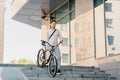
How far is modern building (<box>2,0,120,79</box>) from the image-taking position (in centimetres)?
1136

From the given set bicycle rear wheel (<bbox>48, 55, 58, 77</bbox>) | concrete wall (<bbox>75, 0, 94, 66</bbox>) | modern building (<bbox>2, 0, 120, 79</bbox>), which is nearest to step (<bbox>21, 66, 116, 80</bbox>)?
bicycle rear wheel (<bbox>48, 55, 58, 77</bbox>)

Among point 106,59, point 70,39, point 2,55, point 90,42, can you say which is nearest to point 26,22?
point 2,55

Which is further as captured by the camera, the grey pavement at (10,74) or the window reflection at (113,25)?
the window reflection at (113,25)

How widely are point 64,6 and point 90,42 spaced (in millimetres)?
5246

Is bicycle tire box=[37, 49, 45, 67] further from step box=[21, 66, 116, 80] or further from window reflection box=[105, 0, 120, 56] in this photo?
window reflection box=[105, 0, 120, 56]

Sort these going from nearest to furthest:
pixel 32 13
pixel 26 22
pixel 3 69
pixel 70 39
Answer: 1. pixel 3 69
2. pixel 70 39
3. pixel 32 13
4. pixel 26 22

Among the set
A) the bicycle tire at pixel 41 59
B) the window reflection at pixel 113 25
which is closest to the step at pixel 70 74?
the bicycle tire at pixel 41 59

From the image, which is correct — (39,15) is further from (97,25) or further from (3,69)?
(3,69)

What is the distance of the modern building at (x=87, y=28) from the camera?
447 inches

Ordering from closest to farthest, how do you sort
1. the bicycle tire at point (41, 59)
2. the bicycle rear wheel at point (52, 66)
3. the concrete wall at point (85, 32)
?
the bicycle rear wheel at point (52, 66)
the bicycle tire at point (41, 59)
the concrete wall at point (85, 32)

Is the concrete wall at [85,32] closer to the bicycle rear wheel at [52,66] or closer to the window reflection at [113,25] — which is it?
the window reflection at [113,25]

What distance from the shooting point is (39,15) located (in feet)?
70.8

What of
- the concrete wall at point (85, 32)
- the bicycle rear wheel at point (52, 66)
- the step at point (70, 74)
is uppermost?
the concrete wall at point (85, 32)

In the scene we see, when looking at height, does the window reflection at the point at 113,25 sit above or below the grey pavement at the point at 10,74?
Result: above
